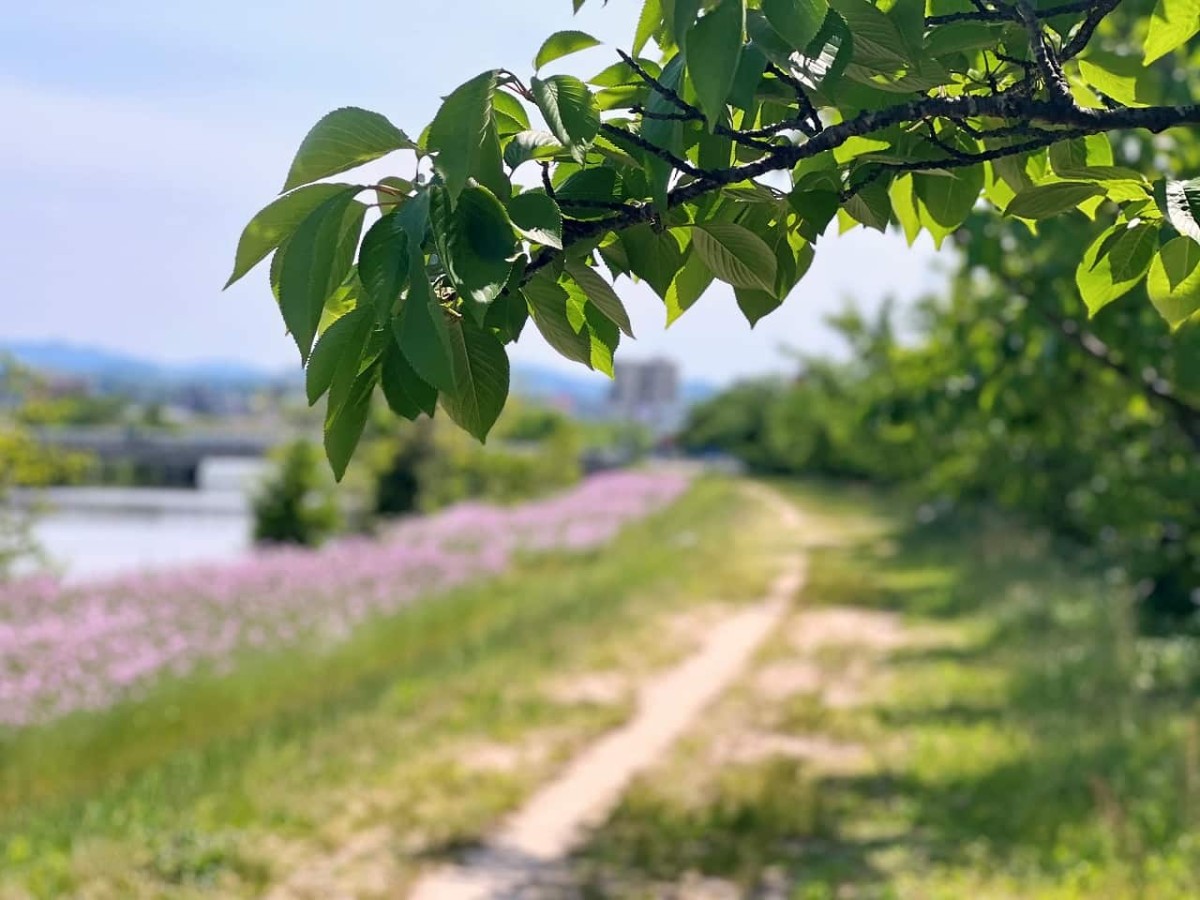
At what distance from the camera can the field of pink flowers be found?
8.04 metres

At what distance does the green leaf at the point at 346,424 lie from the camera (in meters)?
1.02

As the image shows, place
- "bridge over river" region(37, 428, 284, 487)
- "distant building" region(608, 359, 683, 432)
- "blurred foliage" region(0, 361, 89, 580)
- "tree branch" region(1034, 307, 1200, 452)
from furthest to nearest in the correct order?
"distant building" region(608, 359, 683, 432), "bridge over river" region(37, 428, 284, 487), "blurred foliage" region(0, 361, 89, 580), "tree branch" region(1034, 307, 1200, 452)

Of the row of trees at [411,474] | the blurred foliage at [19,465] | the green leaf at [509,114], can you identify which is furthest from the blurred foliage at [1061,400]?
the row of trees at [411,474]

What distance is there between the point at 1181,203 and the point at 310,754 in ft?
22.6

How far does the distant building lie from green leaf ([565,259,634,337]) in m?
80.6

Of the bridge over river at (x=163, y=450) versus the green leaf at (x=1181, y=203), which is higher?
the green leaf at (x=1181, y=203)

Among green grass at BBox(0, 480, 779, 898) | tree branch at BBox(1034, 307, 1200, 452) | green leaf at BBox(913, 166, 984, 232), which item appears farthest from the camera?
green grass at BBox(0, 480, 779, 898)

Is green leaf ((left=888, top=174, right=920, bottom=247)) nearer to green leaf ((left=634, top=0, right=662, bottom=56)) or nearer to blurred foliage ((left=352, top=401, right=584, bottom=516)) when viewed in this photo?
green leaf ((left=634, top=0, right=662, bottom=56))

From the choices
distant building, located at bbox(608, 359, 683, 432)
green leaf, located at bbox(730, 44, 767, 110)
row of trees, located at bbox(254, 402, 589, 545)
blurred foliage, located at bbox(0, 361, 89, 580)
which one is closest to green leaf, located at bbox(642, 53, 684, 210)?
green leaf, located at bbox(730, 44, 767, 110)

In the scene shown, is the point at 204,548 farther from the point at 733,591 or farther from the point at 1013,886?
the point at 1013,886

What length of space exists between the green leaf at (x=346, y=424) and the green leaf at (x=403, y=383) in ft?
0.05

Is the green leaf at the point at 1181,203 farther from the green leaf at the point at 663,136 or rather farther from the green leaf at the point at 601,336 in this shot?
the green leaf at the point at 601,336

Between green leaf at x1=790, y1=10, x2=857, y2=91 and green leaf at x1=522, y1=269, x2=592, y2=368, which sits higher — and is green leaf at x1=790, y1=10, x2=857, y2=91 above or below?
above

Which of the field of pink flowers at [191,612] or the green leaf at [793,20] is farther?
the field of pink flowers at [191,612]
